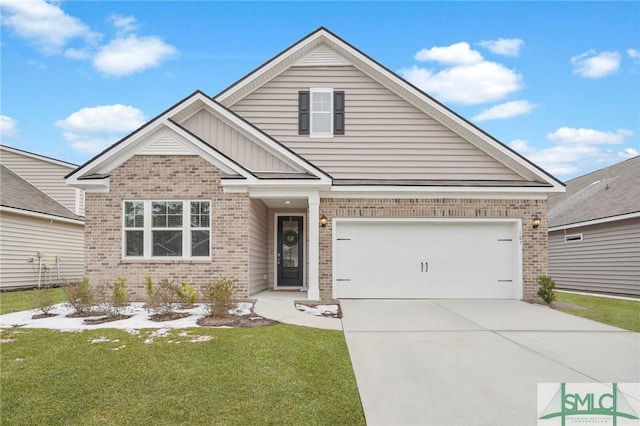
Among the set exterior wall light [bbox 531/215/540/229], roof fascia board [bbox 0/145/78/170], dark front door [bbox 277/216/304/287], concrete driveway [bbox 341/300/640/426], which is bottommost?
concrete driveway [bbox 341/300/640/426]

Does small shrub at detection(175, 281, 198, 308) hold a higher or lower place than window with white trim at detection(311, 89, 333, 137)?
lower

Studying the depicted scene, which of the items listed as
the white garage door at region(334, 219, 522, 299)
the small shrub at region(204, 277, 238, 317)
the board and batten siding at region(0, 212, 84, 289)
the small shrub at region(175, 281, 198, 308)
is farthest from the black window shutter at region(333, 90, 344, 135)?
the board and batten siding at region(0, 212, 84, 289)

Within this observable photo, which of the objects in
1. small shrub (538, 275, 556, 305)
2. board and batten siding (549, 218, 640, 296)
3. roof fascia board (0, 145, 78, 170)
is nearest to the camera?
small shrub (538, 275, 556, 305)

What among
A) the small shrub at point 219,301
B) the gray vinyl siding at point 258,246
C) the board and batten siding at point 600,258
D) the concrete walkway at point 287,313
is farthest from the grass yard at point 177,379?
the board and batten siding at point 600,258

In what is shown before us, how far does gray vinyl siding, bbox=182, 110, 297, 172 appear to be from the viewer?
40.0ft

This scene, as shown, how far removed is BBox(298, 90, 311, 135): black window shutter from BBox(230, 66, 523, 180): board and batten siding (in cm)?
12

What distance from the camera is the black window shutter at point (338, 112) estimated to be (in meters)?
13.6

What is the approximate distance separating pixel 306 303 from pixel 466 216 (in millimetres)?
5106

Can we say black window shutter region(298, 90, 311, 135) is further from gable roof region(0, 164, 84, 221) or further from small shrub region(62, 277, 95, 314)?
gable roof region(0, 164, 84, 221)

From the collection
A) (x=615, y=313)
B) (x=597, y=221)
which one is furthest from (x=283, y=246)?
(x=597, y=221)

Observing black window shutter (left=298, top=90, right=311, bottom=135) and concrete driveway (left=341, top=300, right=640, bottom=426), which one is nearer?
concrete driveway (left=341, top=300, right=640, bottom=426)

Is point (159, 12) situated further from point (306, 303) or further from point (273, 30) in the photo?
point (306, 303)

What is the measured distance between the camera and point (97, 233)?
38.0 feet

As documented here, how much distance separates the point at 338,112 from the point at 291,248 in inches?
181
